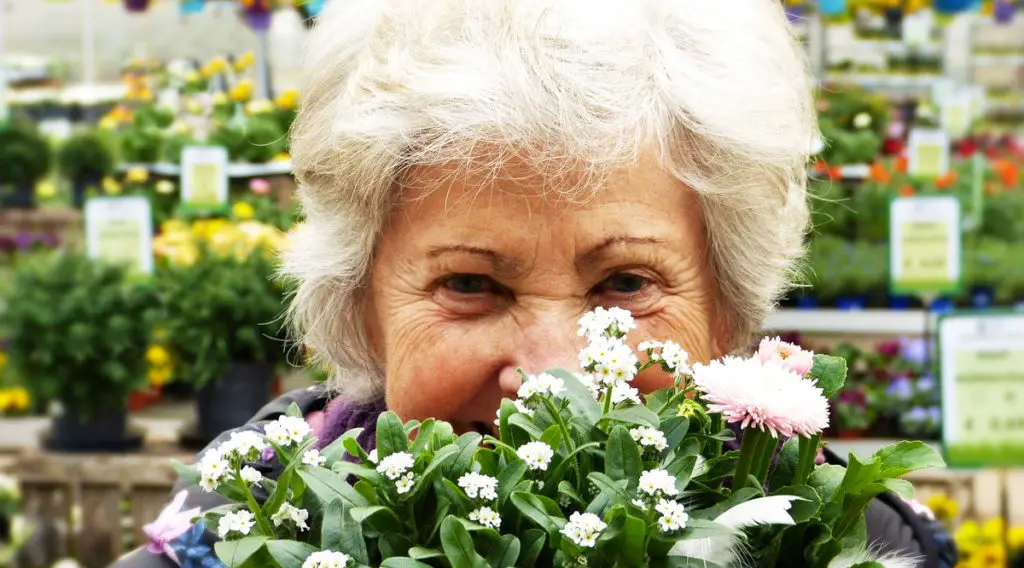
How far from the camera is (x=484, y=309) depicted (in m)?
1.16

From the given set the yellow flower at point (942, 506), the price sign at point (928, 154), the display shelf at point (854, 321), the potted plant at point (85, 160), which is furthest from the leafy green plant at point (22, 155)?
the yellow flower at point (942, 506)

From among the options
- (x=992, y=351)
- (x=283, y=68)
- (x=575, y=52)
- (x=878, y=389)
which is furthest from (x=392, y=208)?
(x=283, y=68)

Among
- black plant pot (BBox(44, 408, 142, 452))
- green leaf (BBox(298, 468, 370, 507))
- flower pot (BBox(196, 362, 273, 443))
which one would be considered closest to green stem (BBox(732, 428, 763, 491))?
green leaf (BBox(298, 468, 370, 507))

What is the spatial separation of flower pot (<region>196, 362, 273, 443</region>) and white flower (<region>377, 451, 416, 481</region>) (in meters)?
2.78

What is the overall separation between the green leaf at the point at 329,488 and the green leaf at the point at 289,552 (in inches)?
1.2

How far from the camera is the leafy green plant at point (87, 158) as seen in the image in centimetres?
484

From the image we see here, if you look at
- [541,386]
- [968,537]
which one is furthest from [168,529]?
[968,537]

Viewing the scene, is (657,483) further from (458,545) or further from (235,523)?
(235,523)

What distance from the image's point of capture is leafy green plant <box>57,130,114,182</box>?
4.84 m

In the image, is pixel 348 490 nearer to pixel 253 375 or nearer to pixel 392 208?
pixel 392 208

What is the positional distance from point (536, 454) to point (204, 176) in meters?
3.56

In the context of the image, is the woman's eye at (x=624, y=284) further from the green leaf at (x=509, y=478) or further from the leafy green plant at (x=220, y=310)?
the leafy green plant at (x=220, y=310)

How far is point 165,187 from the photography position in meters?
4.30

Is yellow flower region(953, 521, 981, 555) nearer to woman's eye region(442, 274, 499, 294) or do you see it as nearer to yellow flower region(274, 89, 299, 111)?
woman's eye region(442, 274, 499, 294)
